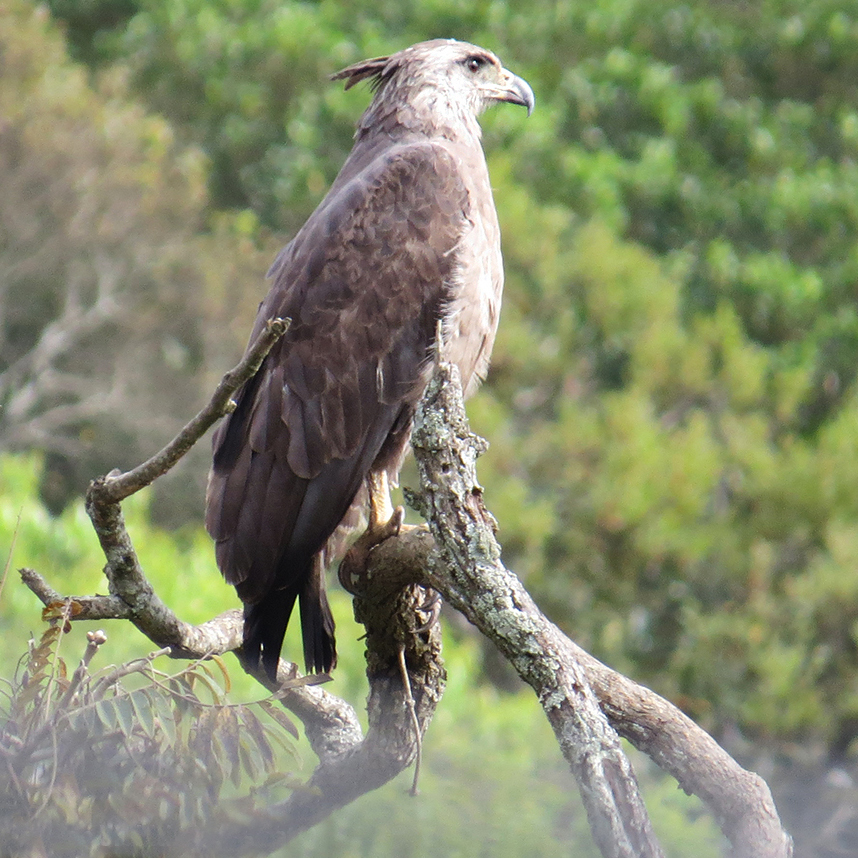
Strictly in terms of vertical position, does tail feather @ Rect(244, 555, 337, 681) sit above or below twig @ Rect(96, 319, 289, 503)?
below

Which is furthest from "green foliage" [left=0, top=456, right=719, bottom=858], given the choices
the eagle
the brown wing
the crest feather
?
the crest feather

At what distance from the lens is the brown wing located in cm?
348

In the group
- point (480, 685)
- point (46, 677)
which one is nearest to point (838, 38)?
point (480, 685)

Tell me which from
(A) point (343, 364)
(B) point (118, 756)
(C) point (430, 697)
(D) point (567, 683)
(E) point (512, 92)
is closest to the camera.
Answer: (B) point (118, 756)

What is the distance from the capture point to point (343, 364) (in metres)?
3.62

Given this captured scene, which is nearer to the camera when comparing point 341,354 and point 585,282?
point 341,354

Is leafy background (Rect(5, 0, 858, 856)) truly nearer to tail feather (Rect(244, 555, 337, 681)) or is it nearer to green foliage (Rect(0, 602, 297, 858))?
tail feather (Rect(244, 555, 337, 681))

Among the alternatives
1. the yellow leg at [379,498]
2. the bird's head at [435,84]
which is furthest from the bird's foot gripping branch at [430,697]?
the bird's head at [435,84]

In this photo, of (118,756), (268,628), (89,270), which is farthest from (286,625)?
(89,270)

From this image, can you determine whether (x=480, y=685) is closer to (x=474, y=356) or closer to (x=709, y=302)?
(x=709, y=302)

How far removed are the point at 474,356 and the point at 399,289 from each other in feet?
1.09

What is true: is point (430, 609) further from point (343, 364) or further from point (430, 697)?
point (343, 364)

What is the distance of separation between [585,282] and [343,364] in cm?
802

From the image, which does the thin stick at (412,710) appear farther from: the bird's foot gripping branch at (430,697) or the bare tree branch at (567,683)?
the bare tree branch at (567,683)
